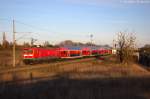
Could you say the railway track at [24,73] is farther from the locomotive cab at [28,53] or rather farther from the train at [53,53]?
the train at [53,53]

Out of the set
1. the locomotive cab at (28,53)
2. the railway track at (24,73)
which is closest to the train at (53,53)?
the locomotive cab at (28,53)

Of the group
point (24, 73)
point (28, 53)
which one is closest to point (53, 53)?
point (28, 53)

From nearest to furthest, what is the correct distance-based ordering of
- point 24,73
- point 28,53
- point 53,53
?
point 24,73 < point 28,53 < point 53,53

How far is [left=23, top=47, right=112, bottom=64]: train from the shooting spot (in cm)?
3803

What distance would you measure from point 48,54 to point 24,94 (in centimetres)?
2921

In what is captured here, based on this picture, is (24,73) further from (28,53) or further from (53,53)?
(53,53)

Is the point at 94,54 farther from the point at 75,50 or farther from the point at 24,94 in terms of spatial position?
the point at 24,94

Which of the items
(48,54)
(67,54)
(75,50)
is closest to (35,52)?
(48,54)

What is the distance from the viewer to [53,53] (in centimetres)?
4441

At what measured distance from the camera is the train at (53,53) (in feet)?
125

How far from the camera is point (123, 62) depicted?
50312 mm

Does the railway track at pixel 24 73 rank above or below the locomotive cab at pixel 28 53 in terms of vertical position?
below

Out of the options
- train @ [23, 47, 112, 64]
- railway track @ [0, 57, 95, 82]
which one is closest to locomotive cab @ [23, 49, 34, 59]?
train @ [23, 47, 112, 64]

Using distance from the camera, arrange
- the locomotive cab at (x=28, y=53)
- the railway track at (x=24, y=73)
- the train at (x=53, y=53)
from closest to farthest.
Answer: the railway track at (x=24, y=73) → the locomotive cab at (x=28, y=53) → the train at (x=53, y=53)
